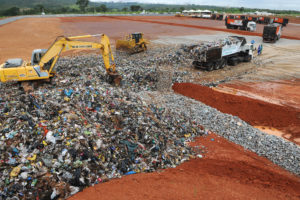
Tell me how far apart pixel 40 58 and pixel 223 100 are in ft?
34.6

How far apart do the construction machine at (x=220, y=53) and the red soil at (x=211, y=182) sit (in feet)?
33.8

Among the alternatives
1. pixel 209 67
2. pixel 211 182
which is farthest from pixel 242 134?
pixel 209 67

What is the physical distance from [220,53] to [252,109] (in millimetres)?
6908

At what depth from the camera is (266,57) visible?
71.5 feet

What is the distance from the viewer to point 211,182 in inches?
256

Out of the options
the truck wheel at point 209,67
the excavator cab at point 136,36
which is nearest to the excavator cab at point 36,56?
the excavator cab at point 136,36

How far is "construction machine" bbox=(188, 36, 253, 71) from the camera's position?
16.7 metres

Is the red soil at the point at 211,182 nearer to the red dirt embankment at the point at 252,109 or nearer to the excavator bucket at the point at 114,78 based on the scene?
the red dirt embankment at the point at 252,109

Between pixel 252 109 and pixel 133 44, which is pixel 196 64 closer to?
pixel 133 44

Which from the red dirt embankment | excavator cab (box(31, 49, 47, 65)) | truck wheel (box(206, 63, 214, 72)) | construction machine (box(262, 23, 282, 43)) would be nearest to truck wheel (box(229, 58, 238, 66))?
truck wheel (box(206, 63, 214, 72))

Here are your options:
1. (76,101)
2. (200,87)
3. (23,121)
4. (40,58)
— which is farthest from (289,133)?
(40,58)

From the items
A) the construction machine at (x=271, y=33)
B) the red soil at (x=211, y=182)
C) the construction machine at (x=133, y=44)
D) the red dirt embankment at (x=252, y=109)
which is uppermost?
the construction machine at (x=271, y=33)

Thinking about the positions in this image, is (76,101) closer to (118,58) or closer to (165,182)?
(165,182)

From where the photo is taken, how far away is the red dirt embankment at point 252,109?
1076cm
